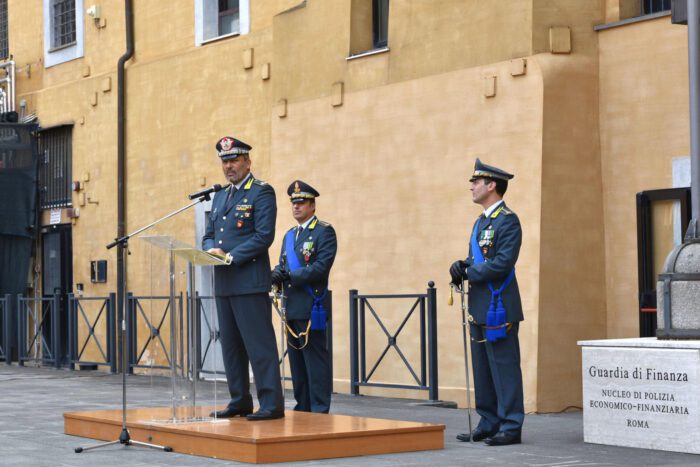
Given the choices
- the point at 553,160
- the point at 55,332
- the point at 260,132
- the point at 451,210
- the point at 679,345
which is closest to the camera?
the point at 679,345

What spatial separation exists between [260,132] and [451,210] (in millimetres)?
3884

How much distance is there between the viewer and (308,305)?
11.2m

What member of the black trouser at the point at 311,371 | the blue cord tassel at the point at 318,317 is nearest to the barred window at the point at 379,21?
the blue cord tassel at the point at 318,317

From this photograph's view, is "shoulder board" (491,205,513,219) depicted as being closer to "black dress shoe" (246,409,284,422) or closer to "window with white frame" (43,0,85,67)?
"black dress shoe" (246,409,284,422)

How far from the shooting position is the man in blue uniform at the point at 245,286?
31.5 ft

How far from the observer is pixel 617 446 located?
9414mm

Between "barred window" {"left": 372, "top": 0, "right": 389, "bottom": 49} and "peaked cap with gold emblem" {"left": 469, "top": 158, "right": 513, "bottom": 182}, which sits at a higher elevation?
"barred window" {"left": 372, "top": 0, "right": 389, "bottom": 49}

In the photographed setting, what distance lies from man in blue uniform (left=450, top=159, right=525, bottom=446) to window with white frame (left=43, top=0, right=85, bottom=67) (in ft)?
38.1

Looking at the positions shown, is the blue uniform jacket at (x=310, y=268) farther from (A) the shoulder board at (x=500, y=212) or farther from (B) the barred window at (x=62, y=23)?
(B) the barred window at (x=62, y=23)

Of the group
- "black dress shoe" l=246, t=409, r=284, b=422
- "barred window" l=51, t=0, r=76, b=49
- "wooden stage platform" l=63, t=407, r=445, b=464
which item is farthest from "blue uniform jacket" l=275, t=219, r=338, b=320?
"barred window" l=51, t=0, r=76, b=49

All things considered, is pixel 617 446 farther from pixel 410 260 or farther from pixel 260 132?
pixel 260 132

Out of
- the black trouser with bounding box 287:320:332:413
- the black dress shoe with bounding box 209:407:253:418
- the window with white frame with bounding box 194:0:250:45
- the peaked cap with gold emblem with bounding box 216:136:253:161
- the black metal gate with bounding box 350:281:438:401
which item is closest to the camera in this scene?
the peaked cap with gold emblem with bounding box 216:136:253:161

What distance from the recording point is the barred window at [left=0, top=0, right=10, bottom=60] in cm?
2219

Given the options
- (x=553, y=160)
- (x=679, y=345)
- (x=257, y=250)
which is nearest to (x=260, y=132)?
(x=553, y=160)
